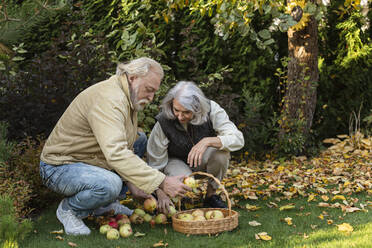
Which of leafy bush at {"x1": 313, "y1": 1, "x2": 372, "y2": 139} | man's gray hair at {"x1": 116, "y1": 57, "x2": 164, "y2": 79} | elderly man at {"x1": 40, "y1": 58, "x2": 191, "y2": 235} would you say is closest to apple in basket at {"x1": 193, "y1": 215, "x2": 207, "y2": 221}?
elderly man at {"x1": 40, "y1": 58, "x2": 191, "y2": 235}

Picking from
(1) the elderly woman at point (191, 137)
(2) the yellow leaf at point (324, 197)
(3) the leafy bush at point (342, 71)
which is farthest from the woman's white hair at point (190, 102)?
(3) the leafy bush at point (342, 71)

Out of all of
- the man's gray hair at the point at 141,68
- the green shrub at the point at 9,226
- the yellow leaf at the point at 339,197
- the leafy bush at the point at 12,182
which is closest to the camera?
the green shrub at the point at 9,226

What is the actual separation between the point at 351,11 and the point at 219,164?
4.22m

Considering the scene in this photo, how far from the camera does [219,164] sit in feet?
11.8

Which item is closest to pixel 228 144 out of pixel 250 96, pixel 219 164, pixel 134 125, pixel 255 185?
pixel 219 164

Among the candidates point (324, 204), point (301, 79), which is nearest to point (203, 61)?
point (301, 79)

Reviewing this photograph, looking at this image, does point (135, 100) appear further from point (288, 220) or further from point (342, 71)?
point (342, 71)

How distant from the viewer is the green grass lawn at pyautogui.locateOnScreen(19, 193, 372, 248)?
2799mm

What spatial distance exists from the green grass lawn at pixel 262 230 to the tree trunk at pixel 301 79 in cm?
258

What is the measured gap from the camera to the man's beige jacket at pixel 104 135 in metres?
2.87

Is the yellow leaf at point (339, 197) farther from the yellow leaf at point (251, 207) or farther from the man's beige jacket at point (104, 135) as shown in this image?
the man's beige jacket at point (104, 135)

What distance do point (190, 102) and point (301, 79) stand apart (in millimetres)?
3108

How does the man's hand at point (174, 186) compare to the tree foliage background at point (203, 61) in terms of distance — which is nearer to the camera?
the man's hand at point (174, 186)

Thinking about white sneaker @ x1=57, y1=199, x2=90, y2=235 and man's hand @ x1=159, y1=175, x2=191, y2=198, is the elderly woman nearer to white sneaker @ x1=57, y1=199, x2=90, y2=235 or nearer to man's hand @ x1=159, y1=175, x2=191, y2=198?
man's hand @ x1=159, y1=175, x2=191, y2=198
